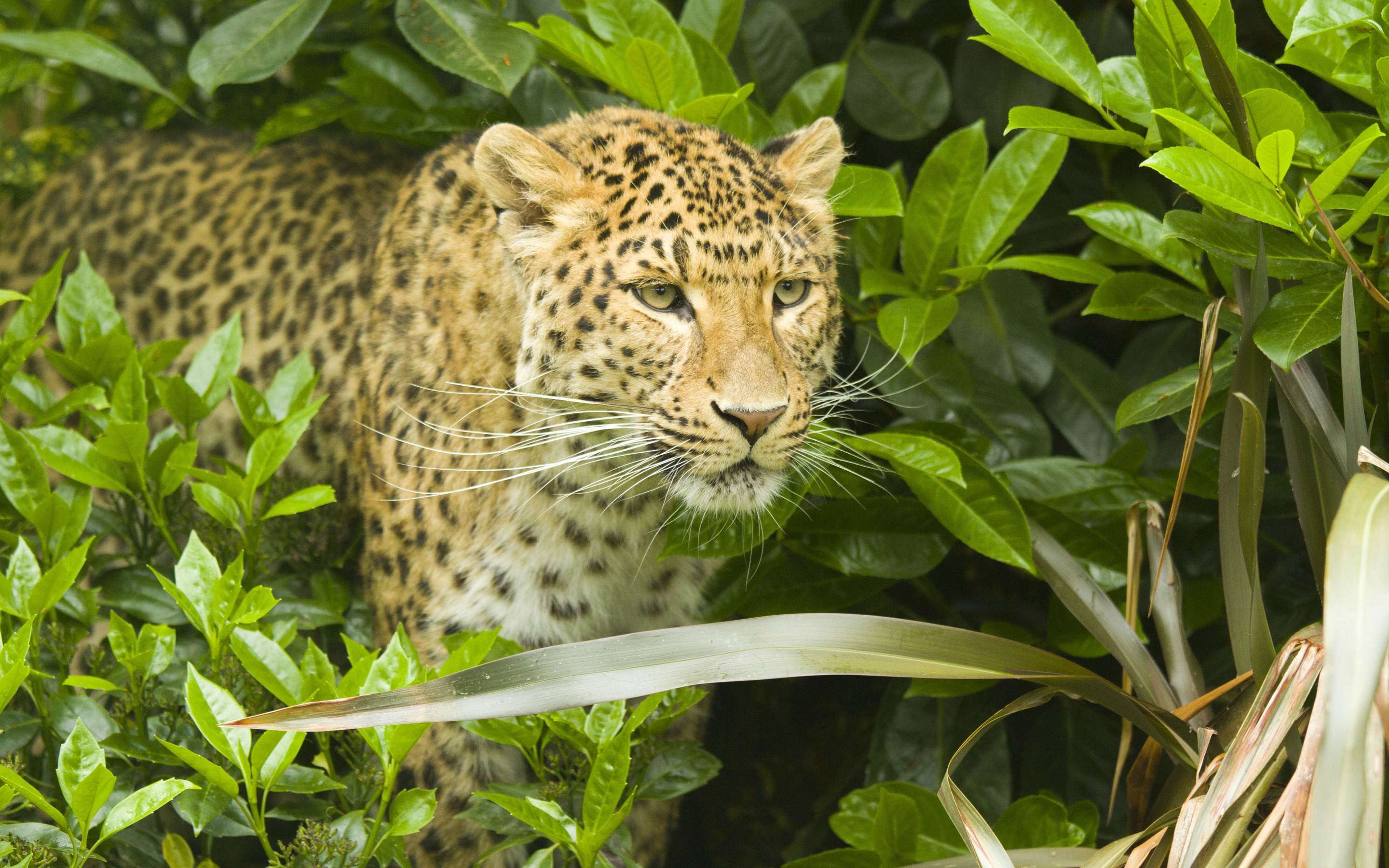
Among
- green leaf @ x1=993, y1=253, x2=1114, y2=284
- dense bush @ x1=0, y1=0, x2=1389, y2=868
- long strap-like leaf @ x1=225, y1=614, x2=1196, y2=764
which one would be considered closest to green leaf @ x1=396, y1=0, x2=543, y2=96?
dense bush @ x1=0, y1=0, x2=1389, y2=868

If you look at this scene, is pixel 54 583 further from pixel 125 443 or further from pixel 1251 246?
pixel 1251 246

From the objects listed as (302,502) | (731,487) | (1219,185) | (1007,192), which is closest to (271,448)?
(302,502)

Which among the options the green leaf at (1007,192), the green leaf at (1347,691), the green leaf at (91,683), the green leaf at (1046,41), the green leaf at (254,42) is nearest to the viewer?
the green leaf at (1347,691)

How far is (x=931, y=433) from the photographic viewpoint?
2.91m

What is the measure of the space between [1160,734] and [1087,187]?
85.4 inches

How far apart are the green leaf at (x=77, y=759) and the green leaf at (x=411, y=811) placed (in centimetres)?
49

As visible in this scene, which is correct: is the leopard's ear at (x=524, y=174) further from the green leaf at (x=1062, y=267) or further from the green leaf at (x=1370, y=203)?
the green leaf at (x=1370, y=203)

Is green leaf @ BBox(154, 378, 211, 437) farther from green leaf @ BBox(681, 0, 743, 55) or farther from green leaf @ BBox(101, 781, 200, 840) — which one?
green leaf @ BBox(681, 0, 743, 55)

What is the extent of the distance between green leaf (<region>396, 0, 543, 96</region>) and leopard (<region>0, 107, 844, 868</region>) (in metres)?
0.19

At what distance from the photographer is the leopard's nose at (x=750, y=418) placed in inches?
94.4

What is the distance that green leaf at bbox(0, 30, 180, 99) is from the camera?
3.27 metres

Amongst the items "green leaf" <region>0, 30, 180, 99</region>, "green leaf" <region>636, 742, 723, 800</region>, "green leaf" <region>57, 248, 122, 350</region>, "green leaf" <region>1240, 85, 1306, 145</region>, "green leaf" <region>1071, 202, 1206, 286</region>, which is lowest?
"green leaf" <region>636, 742, 723, 800</region>

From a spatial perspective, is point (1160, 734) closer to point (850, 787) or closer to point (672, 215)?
point (672, 215)

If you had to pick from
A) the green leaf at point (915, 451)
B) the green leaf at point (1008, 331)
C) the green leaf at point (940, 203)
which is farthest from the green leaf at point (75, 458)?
the green leaf at point (1008, 331)
